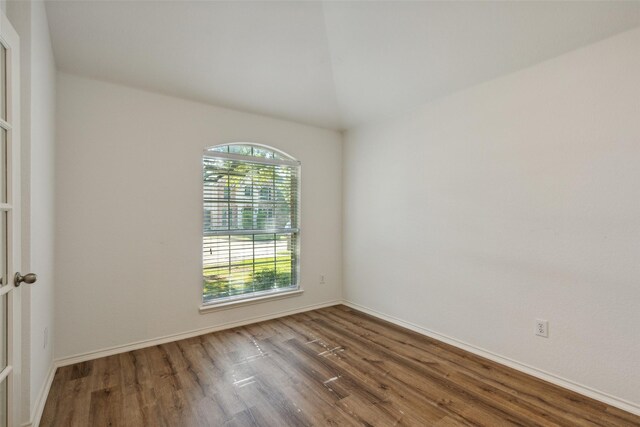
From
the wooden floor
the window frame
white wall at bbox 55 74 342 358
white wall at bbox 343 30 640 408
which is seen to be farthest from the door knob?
white wall at bbox 343 30 640 408

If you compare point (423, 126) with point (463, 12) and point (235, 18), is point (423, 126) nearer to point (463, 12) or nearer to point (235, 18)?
point (463, 12)

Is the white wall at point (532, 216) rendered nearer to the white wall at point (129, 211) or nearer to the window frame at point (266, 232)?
the window frame at point (266, 232)

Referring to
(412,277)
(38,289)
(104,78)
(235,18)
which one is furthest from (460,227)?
(104,78)

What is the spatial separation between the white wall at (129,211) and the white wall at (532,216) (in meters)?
1.91

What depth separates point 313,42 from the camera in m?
2.63

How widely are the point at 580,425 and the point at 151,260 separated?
132 inches

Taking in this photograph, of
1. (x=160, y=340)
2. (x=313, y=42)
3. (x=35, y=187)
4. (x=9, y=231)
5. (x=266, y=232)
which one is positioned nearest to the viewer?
(x=9, y=231)

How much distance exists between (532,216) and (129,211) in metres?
3.38

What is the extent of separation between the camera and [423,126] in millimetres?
3090

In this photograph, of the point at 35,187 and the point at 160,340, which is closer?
the point at 35,187

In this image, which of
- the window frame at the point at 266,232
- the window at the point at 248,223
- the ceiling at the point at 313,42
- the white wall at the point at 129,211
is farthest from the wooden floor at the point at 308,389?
the ceiling at the point at 313,42

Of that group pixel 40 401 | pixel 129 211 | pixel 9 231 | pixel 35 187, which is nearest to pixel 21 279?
pixel 9 231

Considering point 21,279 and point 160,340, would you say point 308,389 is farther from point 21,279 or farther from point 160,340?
point 21,279

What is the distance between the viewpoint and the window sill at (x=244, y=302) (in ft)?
10.1
